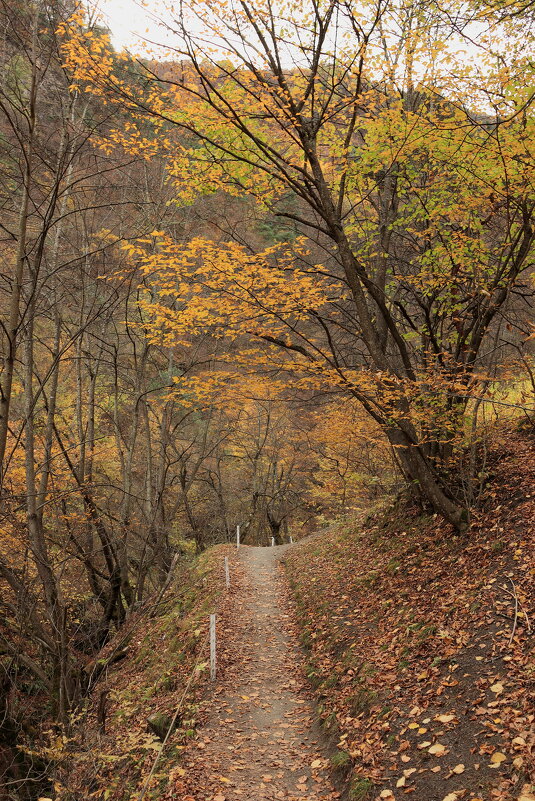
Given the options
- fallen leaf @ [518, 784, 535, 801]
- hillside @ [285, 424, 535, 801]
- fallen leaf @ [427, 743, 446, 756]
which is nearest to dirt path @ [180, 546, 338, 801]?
hillside @ [285, 424, 535, 801]

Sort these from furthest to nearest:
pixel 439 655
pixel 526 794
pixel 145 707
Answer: pixel 145 707
pixel 439 655
pixel 526 794

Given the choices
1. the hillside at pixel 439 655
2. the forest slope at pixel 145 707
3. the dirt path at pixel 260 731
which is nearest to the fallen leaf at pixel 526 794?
the hillside at pixel 439 655

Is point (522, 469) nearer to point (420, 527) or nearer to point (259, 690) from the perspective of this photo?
point (420, 527)

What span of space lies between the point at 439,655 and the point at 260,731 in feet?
8.75

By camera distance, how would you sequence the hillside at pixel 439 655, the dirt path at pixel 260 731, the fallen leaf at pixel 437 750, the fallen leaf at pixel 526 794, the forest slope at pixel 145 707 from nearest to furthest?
the fallen leaf at pixel 526 794, the hillside at pixel 439 655, the fallen leaf at pixel 437 750, the dirt path at pixel 260 731, the forest slope at pixel 145 707

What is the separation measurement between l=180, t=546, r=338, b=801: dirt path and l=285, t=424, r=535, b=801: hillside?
0.38m

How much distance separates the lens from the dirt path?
18.2ft

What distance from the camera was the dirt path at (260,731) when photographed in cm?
555

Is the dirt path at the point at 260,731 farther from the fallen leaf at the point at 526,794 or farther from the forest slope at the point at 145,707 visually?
the fallen leaf at the point at 526,794

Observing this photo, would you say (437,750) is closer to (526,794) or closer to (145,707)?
(526,794)

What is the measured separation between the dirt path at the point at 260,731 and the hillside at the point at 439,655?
1.23 ft

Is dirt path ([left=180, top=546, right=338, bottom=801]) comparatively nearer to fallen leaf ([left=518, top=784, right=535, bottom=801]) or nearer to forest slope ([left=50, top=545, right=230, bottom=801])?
forest slope ([left=50, top=545, right=230, bottom=801])

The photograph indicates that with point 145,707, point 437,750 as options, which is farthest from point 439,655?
point 145,707

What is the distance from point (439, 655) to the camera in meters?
5.84
